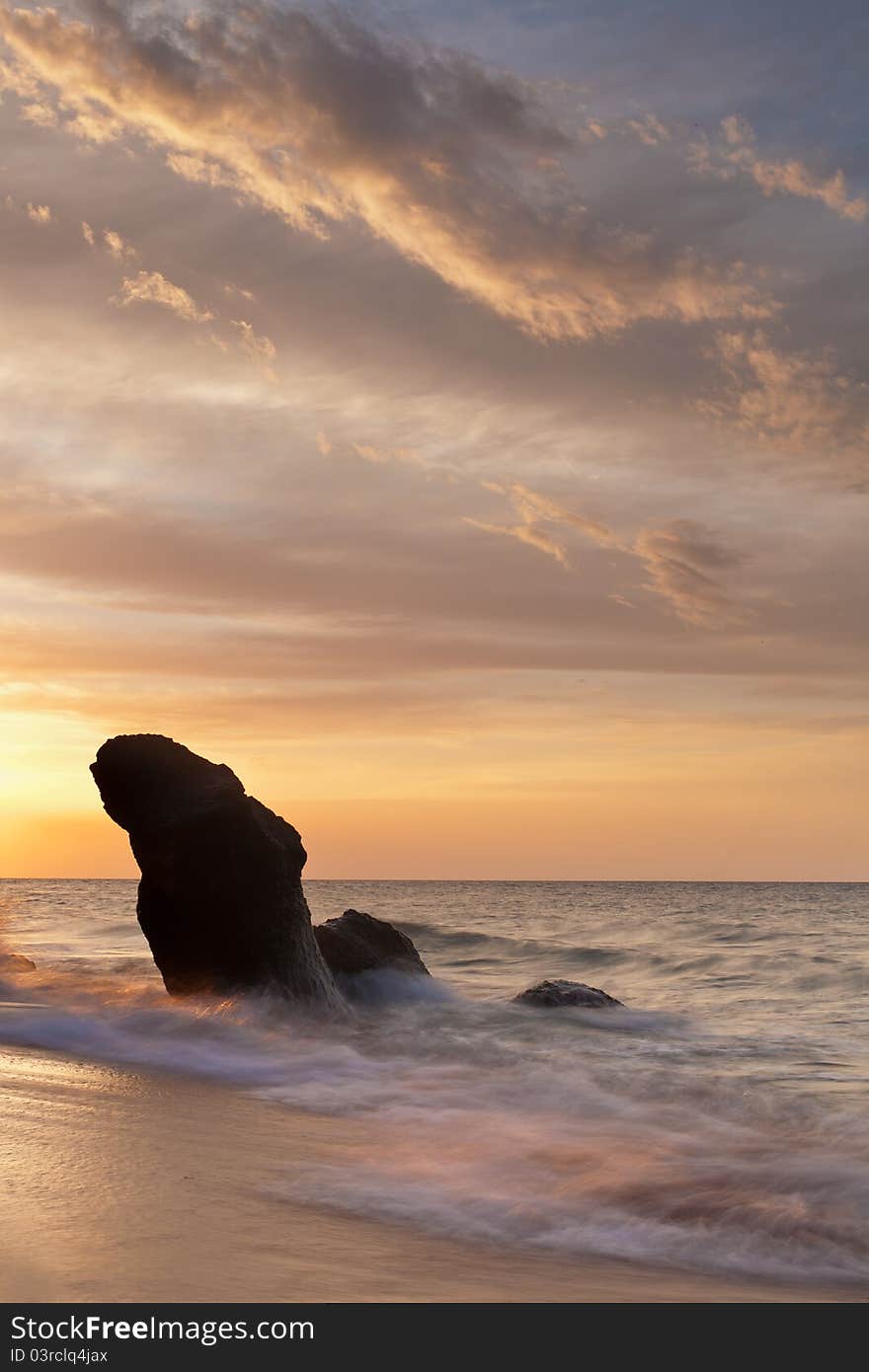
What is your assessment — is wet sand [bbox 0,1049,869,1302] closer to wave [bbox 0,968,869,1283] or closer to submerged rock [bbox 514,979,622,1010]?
wave [bbox 0,968,869,1283]

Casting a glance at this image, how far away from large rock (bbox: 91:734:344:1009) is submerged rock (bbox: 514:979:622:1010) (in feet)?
13.6

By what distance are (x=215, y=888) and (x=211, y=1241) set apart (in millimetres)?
10299

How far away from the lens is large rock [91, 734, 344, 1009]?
15.7m

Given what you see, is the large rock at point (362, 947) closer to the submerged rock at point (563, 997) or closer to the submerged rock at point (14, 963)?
the submerged rock at point (563, 997)

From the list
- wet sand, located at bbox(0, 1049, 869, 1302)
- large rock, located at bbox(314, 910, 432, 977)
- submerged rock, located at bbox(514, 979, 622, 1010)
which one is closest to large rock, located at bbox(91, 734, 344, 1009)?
large rock, located at bbox(314, 910, 432, 977)

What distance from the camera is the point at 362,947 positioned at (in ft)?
63.7

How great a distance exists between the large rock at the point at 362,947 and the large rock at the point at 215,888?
7.92 feet

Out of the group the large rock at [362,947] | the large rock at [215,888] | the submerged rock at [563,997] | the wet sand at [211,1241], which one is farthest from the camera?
the large rock at [362,947]

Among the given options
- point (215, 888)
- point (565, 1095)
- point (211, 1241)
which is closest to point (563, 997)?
point (215, 888)

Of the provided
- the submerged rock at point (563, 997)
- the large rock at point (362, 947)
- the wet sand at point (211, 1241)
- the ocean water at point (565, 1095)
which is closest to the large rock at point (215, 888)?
the ocean water at point (565, 1095)

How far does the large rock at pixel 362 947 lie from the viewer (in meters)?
19.0

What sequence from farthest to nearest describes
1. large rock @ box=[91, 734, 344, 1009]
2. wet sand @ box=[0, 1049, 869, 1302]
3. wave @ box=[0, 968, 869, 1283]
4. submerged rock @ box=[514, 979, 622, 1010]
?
submerged rock @ box=[514, 979, 622, 1010], large rock @ box=[91, 734, 344, 1009], wave @ box=[0, 968, 869, 1283], wet sand @ box=[0, 1049, 869, 1302]

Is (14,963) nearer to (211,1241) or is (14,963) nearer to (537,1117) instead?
(537,1117)
